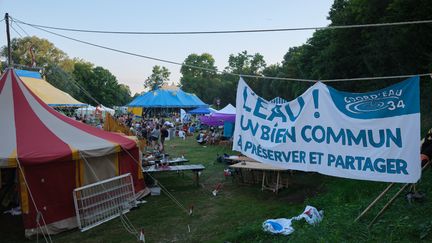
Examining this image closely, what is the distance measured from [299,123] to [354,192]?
9.82ft

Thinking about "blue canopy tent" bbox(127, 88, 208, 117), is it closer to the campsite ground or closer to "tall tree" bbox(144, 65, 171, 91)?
the campsite ground

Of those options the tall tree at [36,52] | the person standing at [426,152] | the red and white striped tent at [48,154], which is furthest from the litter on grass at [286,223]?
the tall tree at [36,52]

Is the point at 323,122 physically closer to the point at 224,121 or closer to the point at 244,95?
the point at 244,95

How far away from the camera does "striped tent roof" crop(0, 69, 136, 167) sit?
6312mm

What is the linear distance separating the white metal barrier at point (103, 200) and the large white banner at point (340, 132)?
350 centimetres

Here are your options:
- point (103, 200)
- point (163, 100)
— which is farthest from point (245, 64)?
point (103, 200)

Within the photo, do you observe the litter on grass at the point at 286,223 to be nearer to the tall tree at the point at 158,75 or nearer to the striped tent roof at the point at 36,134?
the striped tent roof at the point at 36,134

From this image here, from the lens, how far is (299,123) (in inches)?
188

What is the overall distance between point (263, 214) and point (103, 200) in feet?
11.3

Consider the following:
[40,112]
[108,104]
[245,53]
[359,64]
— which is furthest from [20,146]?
[245,53]

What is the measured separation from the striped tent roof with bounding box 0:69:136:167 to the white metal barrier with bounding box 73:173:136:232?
0.73 m

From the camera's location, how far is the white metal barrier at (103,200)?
677 cm

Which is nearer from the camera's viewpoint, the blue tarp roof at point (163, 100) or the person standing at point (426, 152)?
the person standing at point (426, 152)

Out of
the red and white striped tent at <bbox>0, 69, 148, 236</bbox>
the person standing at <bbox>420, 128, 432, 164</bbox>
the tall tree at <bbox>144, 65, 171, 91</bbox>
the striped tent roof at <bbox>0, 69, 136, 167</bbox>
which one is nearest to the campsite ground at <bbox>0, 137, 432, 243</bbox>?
the red and white striped tent at <bbox>0, 69, 148, 236</bbox>
